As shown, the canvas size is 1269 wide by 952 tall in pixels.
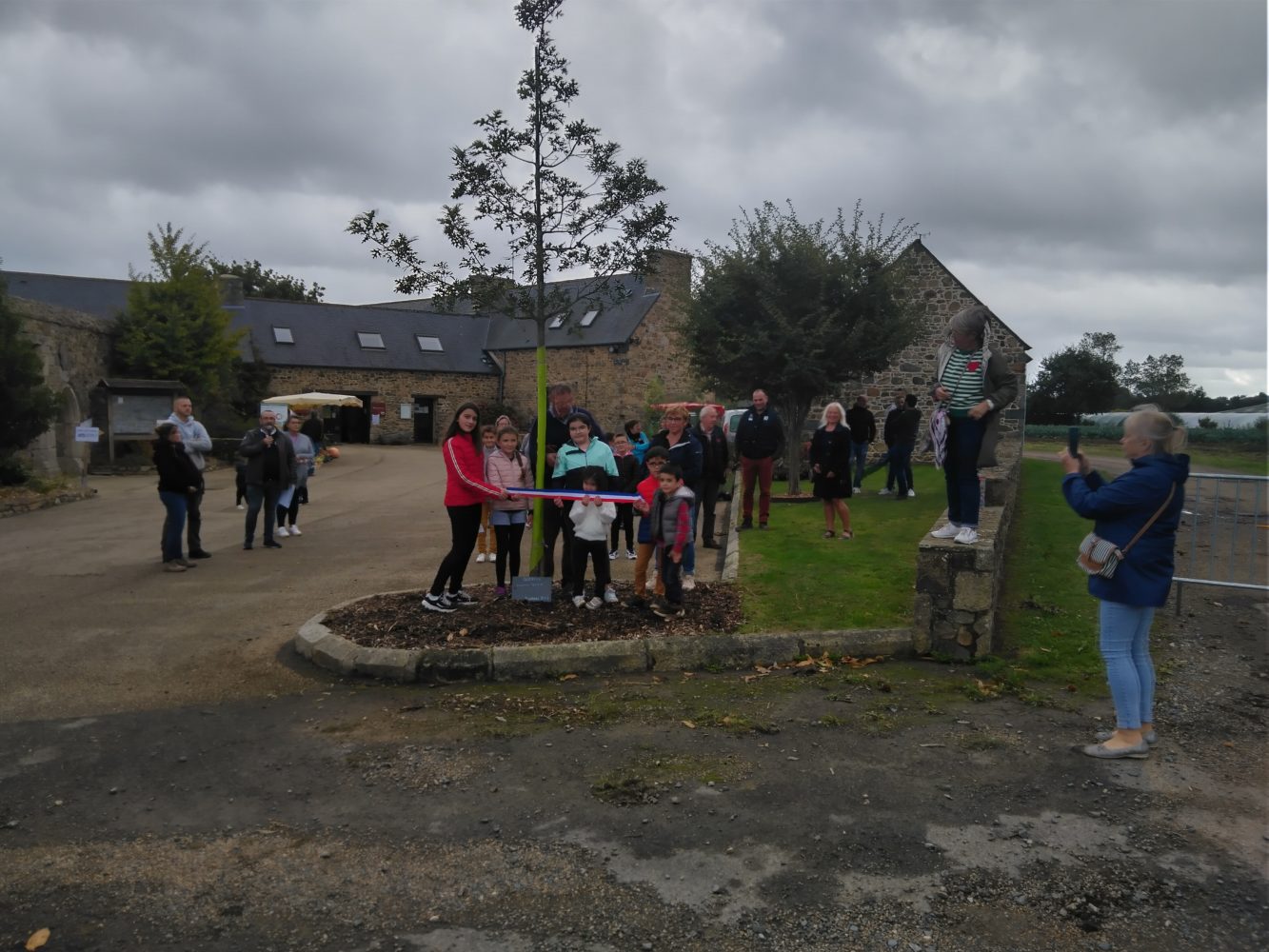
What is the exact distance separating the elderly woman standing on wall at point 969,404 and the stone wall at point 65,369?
766 inches

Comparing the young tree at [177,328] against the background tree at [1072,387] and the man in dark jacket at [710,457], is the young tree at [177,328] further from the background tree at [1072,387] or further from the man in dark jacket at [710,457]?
the background tree at [1072,387]

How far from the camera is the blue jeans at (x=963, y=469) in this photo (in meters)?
6.75

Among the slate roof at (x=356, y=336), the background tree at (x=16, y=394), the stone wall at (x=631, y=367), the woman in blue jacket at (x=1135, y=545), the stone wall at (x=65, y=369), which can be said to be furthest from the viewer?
the slate roof at (x=356, y=336)

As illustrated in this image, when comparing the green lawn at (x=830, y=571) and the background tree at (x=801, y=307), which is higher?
the background tree at (x=801, y=307)

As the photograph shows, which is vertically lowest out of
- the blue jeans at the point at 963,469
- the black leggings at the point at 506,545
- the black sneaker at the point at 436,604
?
the black sneaker at the point at 436,604

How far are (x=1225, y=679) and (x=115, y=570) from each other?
10765mm

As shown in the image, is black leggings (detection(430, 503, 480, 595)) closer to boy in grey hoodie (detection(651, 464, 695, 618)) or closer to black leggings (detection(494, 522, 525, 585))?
black leggings (detection(494, 522, 525, 585))

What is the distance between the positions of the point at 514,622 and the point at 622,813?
334cm

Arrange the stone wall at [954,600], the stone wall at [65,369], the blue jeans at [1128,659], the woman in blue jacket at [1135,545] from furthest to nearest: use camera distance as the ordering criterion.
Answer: the stone wall at [65,369] < the stone wall at [954,600] < the blue jeans at [1128,659] < the woman in blue jacket at [1135,545]

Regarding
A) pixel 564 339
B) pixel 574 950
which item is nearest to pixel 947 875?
pixel 574 950

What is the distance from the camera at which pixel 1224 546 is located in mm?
11359

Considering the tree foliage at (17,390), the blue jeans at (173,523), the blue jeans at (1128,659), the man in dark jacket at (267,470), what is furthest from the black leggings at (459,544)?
the tree foliage at (17,390)

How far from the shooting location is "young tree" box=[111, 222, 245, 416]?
2588 centimetres

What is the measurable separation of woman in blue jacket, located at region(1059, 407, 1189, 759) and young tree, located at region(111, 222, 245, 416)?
87.7ft
